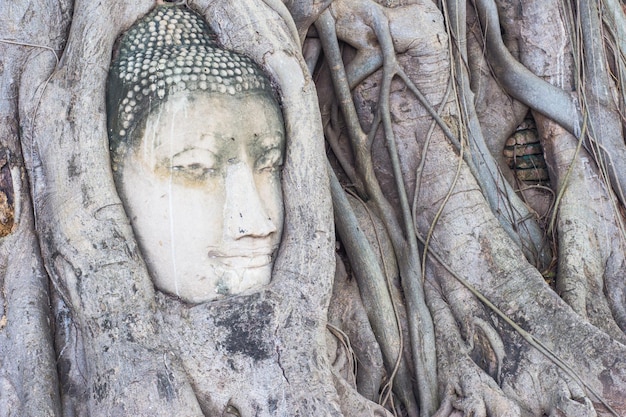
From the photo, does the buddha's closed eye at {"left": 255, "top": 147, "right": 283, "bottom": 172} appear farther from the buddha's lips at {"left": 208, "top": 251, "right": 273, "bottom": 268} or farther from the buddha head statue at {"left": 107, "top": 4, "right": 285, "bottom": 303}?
the buddha's lips at {"left": 208, "top": 251, "right": 273, "bottom": 268}

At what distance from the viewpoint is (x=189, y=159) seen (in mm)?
2408

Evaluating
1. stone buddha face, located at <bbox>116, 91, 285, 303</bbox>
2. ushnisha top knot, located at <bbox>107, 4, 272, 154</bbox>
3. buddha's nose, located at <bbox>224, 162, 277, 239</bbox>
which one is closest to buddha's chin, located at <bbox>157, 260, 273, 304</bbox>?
stone buddha face, located at <bbox>116, 91, 285, 303</bbox>

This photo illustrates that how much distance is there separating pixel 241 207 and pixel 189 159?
0.20m

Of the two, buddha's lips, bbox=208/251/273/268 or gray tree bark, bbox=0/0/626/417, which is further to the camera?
buddha's lips, bbox=208/251/273/268

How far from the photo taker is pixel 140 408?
7.23ft

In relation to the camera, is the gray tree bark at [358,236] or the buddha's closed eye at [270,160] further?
the buddha's closed eye at [270,160]

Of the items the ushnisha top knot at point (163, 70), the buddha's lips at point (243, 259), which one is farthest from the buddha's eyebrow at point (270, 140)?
the buddha's lips at point (243, 259)

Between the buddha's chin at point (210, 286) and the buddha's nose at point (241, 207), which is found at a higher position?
the buddha's nose at point (241, 207)

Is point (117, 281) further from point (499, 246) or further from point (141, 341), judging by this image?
point (499, 246)

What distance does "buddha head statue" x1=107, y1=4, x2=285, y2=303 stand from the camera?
2.41 m

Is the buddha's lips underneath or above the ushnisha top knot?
underneath

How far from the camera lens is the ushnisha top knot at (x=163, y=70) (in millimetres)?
2416

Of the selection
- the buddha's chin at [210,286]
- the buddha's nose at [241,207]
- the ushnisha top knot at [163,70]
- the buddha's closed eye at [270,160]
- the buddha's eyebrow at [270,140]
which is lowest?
the buddha's chin at [210,286]

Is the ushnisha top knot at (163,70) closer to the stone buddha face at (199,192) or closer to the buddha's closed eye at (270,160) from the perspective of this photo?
the stone buddha face at (199,192)
